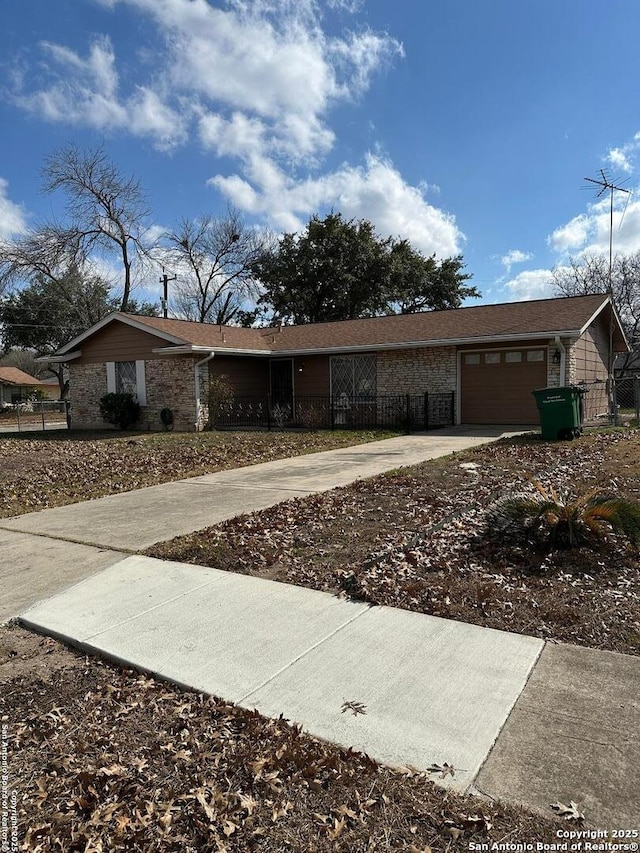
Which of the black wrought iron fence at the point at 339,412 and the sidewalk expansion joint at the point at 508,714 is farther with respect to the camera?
the black wrought iron fence at the point at 339,412

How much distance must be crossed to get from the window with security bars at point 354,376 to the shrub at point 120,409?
670 cm

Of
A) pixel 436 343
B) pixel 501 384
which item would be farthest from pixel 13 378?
pixel 501 384

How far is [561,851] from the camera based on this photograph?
185cm

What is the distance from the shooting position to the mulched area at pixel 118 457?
8352 mm

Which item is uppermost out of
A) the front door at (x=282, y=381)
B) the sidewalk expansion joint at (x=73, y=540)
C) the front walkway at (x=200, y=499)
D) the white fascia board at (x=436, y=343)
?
the white fascia board at (x=436, y=343)

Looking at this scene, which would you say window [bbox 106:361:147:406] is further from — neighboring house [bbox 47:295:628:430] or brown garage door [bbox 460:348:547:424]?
brown garage door [bbox 460:348:547:424]

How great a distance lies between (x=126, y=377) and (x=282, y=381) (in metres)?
5.40

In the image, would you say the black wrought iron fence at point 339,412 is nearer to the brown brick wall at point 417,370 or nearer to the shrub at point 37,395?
the brown brick wall at point 417,370

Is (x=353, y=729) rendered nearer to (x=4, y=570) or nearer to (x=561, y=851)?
(x=561, y=851)

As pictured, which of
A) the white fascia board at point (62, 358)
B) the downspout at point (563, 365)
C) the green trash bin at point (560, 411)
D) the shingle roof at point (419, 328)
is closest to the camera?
the green trash bin at point (560, 411)

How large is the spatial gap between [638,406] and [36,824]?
16.6 meters

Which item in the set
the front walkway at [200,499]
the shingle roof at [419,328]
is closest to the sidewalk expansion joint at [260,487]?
the front walkway at [200,499]

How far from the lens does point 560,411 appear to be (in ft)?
40.2

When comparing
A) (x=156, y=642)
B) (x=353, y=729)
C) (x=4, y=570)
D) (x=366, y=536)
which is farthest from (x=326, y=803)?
(x=4, y=570)
